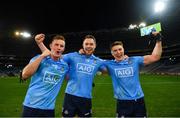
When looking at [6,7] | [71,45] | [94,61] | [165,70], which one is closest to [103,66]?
[94,61]

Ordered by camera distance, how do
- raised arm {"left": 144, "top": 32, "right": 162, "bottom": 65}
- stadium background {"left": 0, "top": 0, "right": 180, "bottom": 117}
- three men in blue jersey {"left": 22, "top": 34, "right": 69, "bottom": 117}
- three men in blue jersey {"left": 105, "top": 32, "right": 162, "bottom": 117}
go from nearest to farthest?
three men in blue jersey {"left": 22, "top": 34, "right": 69, "bottom": 117} → three men in blue jersey {"left": 105, "top": 32, "right": 162, "bottom": 117} → raised arm {"left": 144, "top": 32, "right": 162, "bottom": 65} → stadium background {"left": 0, "top": 0, "right": 180, "bottom": 117}

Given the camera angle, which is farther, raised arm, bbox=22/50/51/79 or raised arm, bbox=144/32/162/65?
raised arm, bbox=144/32/162/65

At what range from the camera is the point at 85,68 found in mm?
6984

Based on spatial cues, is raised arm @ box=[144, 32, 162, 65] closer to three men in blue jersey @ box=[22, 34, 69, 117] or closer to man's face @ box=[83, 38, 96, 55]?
man's face @ box=[83, 38, 96, 55]

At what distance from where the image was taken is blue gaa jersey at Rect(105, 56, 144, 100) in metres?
6.88

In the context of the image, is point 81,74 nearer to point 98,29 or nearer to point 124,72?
point 124,72

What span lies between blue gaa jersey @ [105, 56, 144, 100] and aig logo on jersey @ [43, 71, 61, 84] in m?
1.85

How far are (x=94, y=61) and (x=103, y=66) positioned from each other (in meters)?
0.33

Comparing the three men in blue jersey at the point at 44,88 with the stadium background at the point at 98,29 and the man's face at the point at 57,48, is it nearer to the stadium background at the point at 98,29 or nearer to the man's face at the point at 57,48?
the man's face at the point at 57,48

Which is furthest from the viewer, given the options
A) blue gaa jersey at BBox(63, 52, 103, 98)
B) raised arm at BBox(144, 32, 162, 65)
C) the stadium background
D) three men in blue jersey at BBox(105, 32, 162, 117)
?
the stadium background

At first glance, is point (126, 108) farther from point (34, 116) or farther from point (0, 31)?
point (0, 31)

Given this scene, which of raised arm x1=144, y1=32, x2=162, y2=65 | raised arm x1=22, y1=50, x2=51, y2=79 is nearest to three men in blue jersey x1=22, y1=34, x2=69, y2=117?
raised arm x1=22, y1=50, x2=51, y2=79

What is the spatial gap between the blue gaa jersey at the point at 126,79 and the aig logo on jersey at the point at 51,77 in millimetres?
1854

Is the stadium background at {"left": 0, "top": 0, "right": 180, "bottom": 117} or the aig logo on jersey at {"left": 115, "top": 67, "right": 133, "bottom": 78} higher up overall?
the stadium background at {"left": 0, "top": 0, "right": 180, "bottom": 117}
